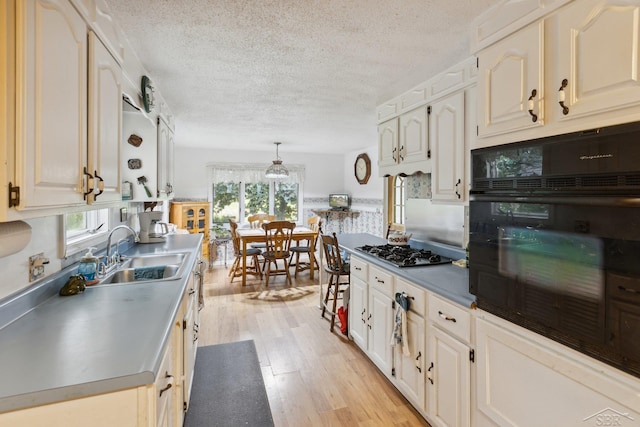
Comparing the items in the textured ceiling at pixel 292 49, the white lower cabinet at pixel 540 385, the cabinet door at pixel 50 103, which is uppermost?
the textured ceiling at pixel 292 49

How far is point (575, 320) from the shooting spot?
1.04 m

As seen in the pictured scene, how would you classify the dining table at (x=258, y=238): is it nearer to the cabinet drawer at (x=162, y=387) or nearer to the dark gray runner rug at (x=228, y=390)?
the dark gray runner rug at (x=228, y=390)

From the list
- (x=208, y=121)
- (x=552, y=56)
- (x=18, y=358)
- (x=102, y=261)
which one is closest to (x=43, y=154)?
(x=18, y=358)

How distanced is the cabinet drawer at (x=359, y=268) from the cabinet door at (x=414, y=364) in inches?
24.7

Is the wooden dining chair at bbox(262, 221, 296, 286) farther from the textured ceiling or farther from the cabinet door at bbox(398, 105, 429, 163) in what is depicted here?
the cabinet door at bbox(398, 105, 429, 163)

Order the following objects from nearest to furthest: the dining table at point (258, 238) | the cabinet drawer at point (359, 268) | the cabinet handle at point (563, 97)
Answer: the cabinet handle at point (563, 97) → the cabinet drawer at point (359, 268) → the dining table at point (258, 238)

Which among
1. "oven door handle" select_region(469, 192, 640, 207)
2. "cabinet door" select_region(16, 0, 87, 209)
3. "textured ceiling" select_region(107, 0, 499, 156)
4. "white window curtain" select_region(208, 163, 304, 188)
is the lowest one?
"oven door handle" select_region(469, 192, 640, 207)

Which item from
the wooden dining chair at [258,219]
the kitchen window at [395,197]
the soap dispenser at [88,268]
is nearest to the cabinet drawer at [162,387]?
the soap dispenser at [88,268]

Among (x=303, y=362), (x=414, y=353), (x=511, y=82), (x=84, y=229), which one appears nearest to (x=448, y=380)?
(x=414, y=353)

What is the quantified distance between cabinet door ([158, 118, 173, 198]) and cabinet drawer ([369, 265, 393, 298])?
75.2 inches

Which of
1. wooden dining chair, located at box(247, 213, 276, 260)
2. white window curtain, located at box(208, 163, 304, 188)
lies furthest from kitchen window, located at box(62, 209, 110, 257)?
white window curtain, located at box(208, 163, 304, 188)

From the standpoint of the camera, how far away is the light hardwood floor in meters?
2.01

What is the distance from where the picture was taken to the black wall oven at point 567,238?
3.00 ft

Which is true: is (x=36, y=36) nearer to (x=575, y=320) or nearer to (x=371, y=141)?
(x=575, y=320)
